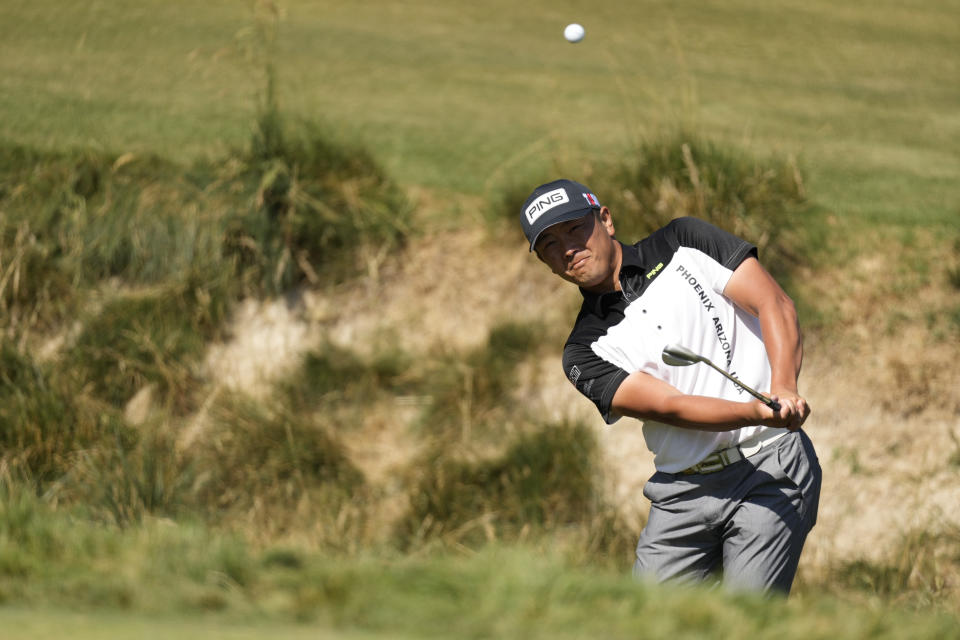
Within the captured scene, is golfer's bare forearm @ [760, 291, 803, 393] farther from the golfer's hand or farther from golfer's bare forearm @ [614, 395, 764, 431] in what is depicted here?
golfer's bare forearm @ [614, 395, 764, 431]

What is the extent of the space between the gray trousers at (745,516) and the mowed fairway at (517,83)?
11.1ft

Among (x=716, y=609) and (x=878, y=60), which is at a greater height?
(x=878, y=60)

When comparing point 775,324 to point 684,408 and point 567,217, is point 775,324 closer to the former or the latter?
point 684,408

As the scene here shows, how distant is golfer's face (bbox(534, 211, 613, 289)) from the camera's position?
3.64 m

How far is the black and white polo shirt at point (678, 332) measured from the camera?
12.0ft

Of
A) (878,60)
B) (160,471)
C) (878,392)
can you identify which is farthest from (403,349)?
(878,60)

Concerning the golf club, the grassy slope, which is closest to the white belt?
the golf club

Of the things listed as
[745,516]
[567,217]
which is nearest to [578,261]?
[567,217]

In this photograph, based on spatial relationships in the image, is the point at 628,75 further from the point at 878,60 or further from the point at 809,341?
the point at 809,341

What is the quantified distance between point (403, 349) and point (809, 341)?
2421mm

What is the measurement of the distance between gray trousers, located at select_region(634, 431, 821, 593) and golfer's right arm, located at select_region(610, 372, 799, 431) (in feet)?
1.37

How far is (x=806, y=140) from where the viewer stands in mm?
7559

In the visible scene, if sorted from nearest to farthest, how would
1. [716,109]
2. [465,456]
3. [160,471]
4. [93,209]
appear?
1. [160,471]
2. [465,456]
3. [93,209]
4. [716,109]

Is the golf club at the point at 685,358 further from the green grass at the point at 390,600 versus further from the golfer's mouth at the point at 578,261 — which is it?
the green grass at the point at 390,600
